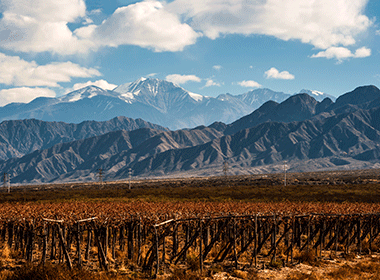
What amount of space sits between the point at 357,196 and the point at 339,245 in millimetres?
39410

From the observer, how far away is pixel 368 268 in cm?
2139

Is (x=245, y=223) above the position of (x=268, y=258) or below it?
A: above

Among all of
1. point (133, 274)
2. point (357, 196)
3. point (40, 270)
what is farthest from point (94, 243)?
point (357, 196)

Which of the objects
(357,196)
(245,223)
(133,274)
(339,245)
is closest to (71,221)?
(133,274)

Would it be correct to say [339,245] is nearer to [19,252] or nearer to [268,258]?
[268,258]

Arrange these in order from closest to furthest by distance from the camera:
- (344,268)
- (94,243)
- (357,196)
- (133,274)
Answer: (133,274) → (344,268) → (94,243) → (357,196)

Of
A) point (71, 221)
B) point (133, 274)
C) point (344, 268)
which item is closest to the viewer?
point (133, 274)

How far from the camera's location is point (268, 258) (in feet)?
80.8

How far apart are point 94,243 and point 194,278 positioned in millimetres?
11482

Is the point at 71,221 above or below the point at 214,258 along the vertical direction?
above

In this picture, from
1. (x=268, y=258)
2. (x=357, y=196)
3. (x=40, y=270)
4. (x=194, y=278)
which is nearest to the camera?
(x=40, y=270)

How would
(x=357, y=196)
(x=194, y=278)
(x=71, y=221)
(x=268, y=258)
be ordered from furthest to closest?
(x=357, y=196), (x=268, y=258), (x=71, y=221), (x=194, y=278)

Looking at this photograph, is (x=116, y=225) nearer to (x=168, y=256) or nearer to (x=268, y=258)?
(x=168, y=256)

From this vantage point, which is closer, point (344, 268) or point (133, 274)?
point (133, 274)
